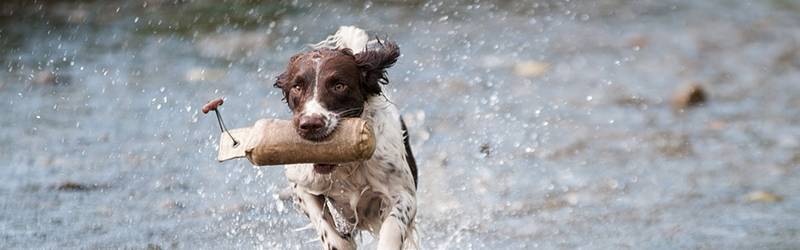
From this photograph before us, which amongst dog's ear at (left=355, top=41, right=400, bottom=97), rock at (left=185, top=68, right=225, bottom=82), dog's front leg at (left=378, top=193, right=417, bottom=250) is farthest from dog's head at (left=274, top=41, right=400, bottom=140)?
rock at (left=185, top=68, right=225, bottom=82)

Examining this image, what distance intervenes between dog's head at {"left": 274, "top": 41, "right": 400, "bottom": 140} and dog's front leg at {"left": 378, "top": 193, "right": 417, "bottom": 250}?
39 centimetres

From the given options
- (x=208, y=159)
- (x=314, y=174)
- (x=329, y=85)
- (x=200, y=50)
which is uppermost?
(x=329, y=85)

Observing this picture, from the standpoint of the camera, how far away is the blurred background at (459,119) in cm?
534

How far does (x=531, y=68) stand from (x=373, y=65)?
417 cm

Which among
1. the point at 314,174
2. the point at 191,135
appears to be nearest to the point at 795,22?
the point at 191,135

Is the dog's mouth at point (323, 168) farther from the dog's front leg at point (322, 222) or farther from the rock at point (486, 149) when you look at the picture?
the rock at point (486, 149)

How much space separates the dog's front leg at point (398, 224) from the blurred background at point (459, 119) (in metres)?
0.94

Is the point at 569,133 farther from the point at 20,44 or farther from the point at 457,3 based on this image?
the point at 20,44

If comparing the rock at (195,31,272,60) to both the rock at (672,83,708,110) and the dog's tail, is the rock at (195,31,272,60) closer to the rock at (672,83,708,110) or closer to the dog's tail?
the rock at (672,83,708,110)

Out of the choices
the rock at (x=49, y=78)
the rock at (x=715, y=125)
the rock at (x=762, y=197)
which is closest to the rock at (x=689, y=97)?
the rock at (x=715, y=125)

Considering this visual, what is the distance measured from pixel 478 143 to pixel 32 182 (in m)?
2.62

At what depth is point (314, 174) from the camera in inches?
163

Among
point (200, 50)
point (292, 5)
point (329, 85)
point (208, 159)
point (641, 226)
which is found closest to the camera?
point (329, 85)

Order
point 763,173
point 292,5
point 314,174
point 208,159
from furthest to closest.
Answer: point 292,5, point 208,159, point 763,173, point 314,174
